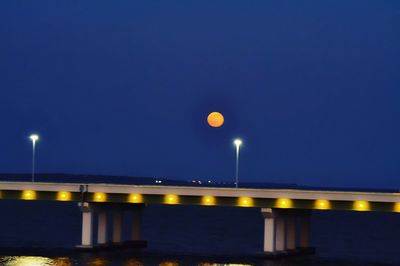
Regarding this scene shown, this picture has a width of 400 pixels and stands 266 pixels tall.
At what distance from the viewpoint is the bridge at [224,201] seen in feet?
234

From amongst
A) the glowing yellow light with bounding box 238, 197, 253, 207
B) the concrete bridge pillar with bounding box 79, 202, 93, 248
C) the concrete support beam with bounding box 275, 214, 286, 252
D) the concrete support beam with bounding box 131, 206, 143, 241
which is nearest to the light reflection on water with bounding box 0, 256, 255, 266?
the concrete bridge pillar with bounding box 79, 202, 93, 248

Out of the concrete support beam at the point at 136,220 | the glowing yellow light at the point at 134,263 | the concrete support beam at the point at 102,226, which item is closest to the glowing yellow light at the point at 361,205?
the glowing yellow light at the point at 134,263

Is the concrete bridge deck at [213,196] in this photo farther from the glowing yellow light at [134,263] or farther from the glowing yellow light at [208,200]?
the glowing yellow light at [134,263]

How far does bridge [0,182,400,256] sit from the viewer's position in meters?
71.4

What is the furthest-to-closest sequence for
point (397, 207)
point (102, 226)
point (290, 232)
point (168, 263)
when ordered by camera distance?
point (102, 226) < point (290, 232) < point (168, 263) < point (397, 207)

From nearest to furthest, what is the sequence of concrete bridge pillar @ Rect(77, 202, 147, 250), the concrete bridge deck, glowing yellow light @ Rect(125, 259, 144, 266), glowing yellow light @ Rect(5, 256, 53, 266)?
glowing yellow light @ Rect(5, 256, 53, 266) → glowing yellow light @ Rect(125, 259, 144, 266) → the concrete bridge deck → concrete bridge pillar @ Rect(77, 202, 147, 250)

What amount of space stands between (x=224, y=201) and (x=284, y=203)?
467 cm

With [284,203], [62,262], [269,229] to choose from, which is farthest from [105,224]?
[284,203]

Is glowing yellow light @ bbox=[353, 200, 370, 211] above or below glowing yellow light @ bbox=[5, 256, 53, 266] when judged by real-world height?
above

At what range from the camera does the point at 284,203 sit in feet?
239

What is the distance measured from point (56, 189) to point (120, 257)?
25.7 ft

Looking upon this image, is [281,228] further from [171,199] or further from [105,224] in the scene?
[105,224]

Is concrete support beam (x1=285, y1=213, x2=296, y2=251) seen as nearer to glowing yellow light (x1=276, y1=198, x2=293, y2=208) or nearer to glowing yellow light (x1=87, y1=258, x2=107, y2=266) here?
glowing yellow light (x1=276, y1=198, x2=293, y2=208)

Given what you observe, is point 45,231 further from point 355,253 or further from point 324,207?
point 324,207
